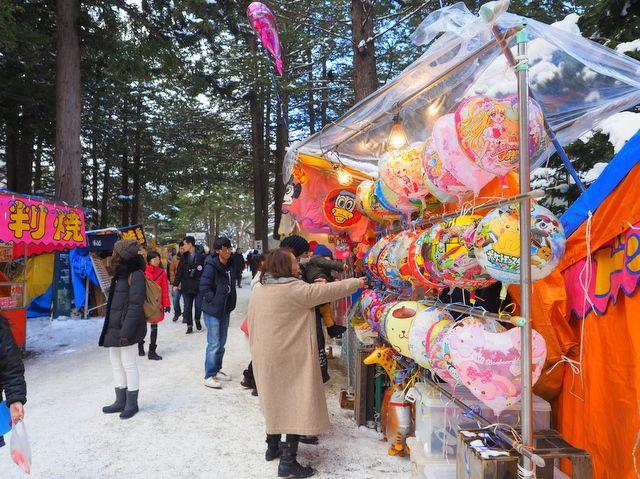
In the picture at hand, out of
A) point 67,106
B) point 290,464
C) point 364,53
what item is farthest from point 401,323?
point 67,106

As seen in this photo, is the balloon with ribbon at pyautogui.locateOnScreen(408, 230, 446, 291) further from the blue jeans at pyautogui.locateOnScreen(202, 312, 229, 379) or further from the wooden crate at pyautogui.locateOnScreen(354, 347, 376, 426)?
the blue jeans at pyautogui.locateOnScreen(202, 312, 229, 379)

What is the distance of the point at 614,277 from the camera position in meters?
2.57

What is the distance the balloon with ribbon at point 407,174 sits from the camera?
3.36 meters

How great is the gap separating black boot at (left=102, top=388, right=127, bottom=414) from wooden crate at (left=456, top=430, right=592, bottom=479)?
12.9 ft

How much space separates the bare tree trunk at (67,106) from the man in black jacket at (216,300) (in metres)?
7.20

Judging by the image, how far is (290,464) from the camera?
3586 millimetres

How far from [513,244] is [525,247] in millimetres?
94

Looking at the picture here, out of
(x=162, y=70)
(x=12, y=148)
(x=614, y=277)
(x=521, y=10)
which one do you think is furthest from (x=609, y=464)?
(x=12, y=148)

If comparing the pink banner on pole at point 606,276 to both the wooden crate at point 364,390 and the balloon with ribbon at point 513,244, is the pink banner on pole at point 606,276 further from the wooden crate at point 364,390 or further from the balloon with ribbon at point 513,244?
the wooden crate at point 364,390

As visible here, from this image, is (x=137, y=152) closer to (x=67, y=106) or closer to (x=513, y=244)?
(x=67, y=106)

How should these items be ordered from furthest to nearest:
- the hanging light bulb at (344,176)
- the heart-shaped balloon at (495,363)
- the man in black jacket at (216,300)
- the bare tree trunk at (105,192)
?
1. the bare tree trunk at (105,192)
2. the man in black jacket at (216,300)
3. the hanging light bulb at (344,176)
4. the heart-shaped balloon at (495,363)

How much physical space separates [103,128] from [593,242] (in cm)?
2192

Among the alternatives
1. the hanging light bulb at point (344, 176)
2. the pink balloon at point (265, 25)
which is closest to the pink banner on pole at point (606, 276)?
the hanging light bulb at point (344, 176)

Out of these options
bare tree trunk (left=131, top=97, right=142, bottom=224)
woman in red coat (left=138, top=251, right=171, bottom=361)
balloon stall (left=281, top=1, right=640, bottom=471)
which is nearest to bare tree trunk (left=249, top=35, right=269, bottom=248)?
bare tree trunk (left=131, top=97, right=142, bottom=224)
